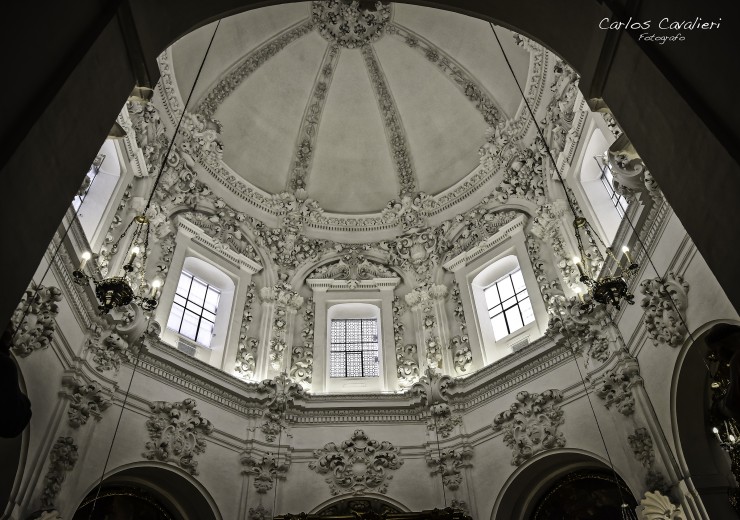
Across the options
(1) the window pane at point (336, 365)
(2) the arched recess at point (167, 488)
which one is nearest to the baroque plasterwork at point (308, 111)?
(1) the window pane at point (336, 365)

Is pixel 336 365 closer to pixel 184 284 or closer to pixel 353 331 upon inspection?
pixel 353 331

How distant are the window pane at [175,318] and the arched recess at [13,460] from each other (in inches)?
166

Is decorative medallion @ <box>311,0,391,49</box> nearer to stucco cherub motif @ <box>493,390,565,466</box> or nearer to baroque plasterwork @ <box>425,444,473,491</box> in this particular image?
stucco cherub motif @ <box>493,390,565,466</box>

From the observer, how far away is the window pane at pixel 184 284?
12769 mm

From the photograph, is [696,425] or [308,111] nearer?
[696,425]

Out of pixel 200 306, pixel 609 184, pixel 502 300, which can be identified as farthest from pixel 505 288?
pixel 200 306

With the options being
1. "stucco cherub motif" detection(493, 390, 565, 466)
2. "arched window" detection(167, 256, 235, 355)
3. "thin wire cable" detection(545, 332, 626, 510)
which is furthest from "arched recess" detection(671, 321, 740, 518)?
"arched window" detection(167, 256, 235, 355)

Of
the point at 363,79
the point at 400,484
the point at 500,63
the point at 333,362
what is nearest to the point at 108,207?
the point at 333,362

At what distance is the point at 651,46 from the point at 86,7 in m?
4.39

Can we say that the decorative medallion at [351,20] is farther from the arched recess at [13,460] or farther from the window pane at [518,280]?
the arched recess at [13,460]

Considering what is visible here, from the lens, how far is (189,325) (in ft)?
40.9

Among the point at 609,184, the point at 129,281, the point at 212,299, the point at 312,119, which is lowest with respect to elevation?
the point at 129,281

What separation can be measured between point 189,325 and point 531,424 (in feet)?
23.1

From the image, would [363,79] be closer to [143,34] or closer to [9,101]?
[143,34]
